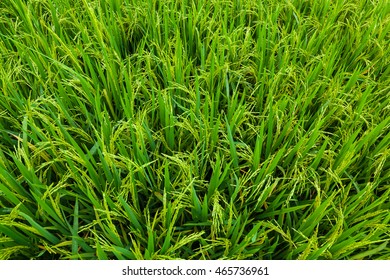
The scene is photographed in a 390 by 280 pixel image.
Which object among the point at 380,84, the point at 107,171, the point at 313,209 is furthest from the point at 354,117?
the point at 107,171

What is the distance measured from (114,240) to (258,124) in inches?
19.1

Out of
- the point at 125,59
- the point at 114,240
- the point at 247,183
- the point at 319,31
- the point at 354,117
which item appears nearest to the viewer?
the point at 114,240

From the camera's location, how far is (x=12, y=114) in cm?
108

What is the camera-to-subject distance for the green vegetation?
2.89 ft

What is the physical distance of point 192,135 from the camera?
1028 millimetres

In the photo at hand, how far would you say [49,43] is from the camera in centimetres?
126

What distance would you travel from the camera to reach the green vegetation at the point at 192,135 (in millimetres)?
880

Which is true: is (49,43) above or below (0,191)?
above

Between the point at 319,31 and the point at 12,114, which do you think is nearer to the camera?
the point at 12,114

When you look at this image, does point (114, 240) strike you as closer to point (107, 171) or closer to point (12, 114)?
point (107, 171)

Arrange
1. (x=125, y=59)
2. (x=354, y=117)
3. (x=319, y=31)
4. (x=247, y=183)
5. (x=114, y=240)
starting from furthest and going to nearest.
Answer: (x=319, y=31) → (x=125, y=59) → (x=354, y=117) → (x=247, y=183) → (x=114, y=240)

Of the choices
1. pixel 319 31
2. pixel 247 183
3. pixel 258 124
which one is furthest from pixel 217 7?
pixel 247 183
